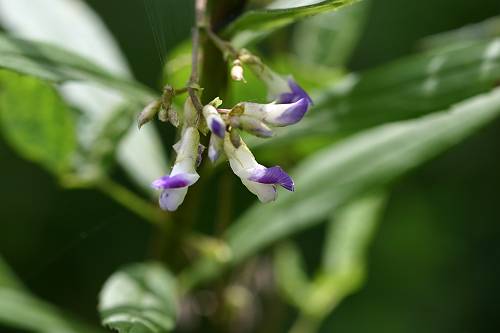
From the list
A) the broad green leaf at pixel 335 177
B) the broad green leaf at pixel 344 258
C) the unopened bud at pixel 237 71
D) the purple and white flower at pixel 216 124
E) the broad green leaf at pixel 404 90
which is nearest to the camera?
the purple and white flower at pixel 216 124

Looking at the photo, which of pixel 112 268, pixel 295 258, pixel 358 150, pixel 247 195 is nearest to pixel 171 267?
pixel 358 150

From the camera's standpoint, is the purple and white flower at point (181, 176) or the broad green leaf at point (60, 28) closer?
the purple and white flower at point (181, 176)

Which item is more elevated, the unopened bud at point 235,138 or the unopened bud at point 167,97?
the unopened bud at point 167,97

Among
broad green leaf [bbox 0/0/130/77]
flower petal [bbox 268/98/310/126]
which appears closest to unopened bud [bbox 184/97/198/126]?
flower petal [bbox 268/98/310/126]

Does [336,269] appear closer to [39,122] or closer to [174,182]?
[39,122]

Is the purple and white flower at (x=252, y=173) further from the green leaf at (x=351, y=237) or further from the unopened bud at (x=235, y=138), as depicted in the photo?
the green leaf at (x=351, y=237)

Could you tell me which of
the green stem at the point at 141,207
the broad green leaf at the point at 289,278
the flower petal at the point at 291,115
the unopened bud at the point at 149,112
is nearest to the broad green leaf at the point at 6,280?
the green stem at the point at 141,207

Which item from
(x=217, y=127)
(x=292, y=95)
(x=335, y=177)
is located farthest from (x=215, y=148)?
(x=335, y=177)
